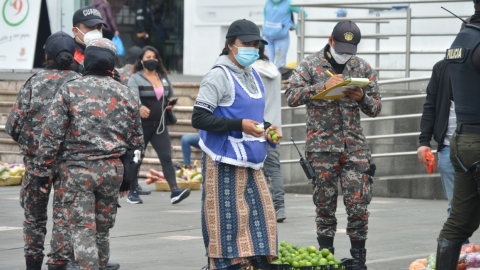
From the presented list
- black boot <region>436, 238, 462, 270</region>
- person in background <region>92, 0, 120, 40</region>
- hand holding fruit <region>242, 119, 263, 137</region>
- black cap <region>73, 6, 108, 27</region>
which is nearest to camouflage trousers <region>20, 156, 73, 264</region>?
black cap <region>73, 6, 108, 27</region>

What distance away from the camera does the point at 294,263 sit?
15.5 ft

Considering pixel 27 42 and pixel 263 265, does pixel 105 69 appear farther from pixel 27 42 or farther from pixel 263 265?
pixel 27 42

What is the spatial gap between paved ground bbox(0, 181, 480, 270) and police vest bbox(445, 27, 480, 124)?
73.2 inches

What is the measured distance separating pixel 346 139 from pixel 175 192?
171 inches

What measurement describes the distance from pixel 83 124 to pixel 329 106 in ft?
6.47

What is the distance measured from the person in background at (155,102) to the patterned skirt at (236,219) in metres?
4.73

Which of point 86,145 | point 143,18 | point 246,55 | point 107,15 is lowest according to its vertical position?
point 86,145

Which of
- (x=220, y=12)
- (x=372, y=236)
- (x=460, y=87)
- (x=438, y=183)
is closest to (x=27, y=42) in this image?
(x=220, y=12)

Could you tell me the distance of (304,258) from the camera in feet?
15.8

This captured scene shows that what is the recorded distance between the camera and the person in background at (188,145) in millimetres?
11337

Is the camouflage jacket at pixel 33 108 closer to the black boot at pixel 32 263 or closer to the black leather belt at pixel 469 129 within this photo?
the black boot at pixel 32 263

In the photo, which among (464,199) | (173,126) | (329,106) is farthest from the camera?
(173,126)

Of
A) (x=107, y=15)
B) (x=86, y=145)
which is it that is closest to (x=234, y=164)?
(x=86, y=145)

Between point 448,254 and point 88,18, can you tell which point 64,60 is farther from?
point 448,254
